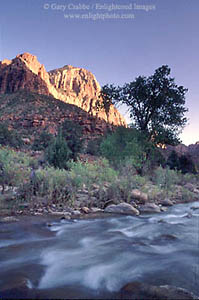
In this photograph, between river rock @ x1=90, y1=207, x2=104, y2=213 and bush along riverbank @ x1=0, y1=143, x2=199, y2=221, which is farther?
river rock @ x1=90, y1=207, x2=104, y2=213

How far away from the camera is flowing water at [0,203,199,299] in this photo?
2.86 metres

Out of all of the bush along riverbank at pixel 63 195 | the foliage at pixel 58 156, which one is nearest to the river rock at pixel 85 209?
the bush along riverbank at pixel 63 195

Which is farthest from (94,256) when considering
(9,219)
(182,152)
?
(182,152)

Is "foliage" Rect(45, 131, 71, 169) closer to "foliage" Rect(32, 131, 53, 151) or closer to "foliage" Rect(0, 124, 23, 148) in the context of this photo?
"foliage" Rect(32, 131, 53, 151)

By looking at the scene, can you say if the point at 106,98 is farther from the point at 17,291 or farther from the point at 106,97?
the point at 17,291

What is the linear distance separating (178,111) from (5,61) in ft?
282

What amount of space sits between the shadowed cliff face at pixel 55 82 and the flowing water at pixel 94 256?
1366 cm

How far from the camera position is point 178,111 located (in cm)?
1585

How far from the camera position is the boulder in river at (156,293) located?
2.37m

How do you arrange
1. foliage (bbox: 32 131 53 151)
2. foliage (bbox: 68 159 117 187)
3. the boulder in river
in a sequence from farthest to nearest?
foliage (bbox: 32 131 53 151), foliage (bbox: 68 159 117 187), the boulder in river

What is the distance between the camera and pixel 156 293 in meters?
2.44

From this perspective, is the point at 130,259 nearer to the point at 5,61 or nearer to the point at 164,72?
the point at 164,72

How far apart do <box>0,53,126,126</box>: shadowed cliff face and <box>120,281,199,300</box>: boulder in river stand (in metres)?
16.3

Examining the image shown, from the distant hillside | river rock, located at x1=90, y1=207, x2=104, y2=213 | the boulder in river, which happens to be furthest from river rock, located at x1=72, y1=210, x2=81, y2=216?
the distant hillside
